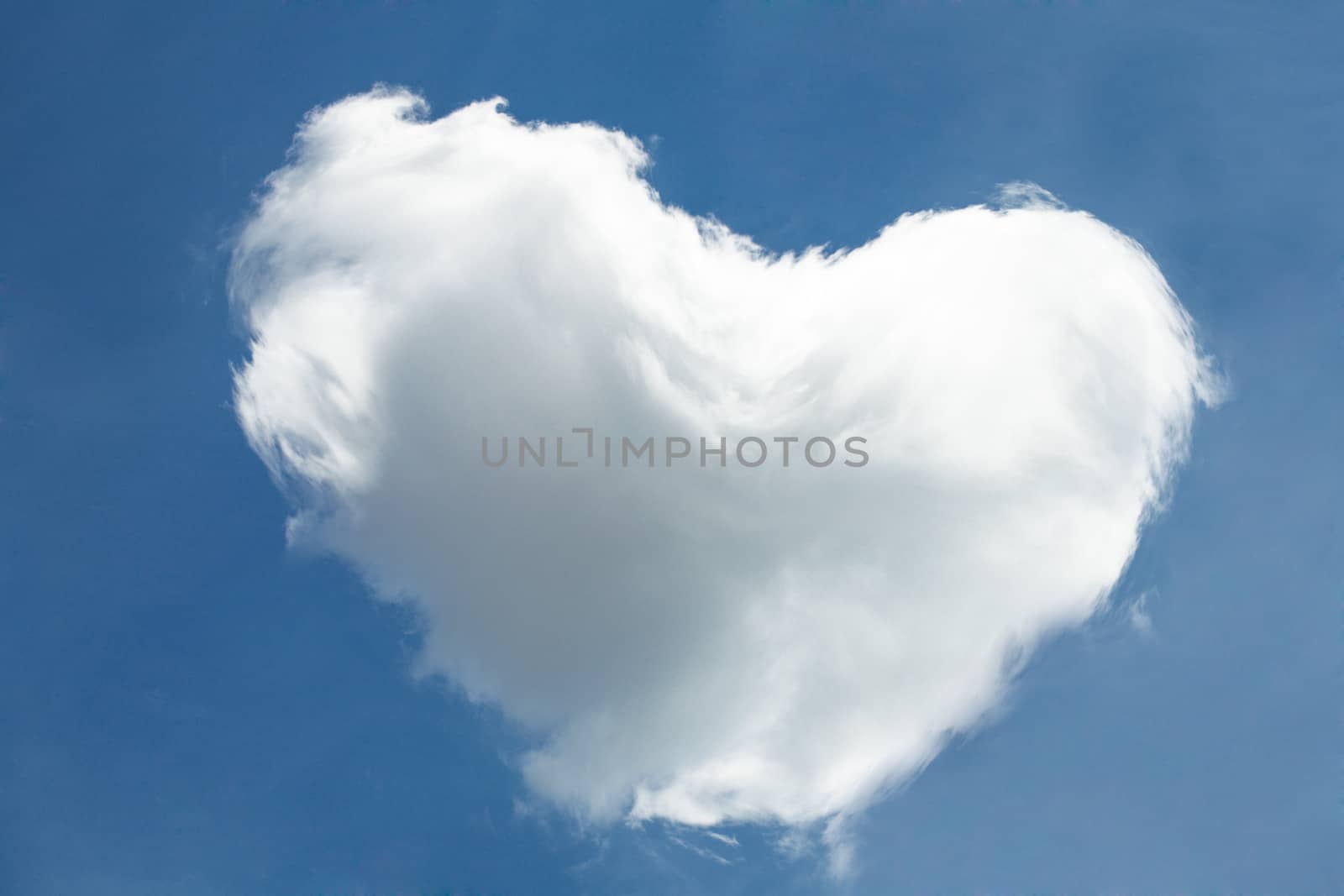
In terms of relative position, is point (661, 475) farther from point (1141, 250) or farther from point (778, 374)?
point (1141, 250)

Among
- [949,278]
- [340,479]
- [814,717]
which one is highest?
[949,278]

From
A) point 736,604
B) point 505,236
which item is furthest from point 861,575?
point 505,236

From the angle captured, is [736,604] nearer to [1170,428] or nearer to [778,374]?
[778,374]

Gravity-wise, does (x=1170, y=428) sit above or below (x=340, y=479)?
above

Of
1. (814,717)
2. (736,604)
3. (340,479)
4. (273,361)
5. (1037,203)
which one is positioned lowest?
(814,717)

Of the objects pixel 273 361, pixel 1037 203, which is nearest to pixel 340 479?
pixel 273 361

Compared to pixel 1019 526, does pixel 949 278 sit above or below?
above
